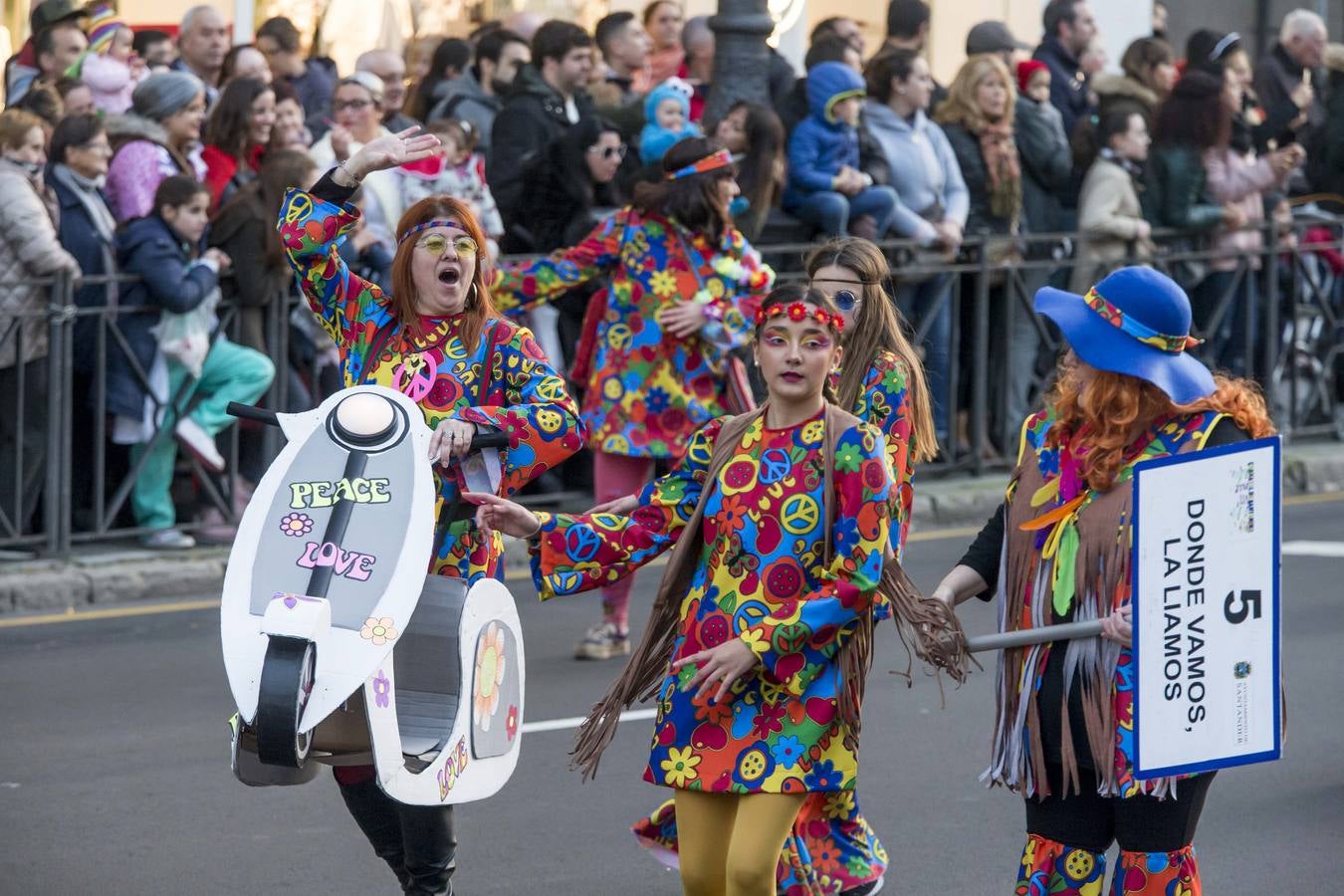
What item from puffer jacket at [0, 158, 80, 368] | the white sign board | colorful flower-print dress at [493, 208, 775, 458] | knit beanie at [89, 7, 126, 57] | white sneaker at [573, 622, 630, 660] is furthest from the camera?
knit beanie at [89, 7, 126, 57]

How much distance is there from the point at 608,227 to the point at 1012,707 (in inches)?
169

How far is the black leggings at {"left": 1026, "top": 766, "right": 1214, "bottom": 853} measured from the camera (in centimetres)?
470

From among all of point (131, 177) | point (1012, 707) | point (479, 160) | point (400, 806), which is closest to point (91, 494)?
point (131, 177)

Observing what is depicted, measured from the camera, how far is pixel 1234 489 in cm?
462

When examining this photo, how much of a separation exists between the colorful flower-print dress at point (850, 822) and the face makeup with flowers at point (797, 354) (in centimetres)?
93

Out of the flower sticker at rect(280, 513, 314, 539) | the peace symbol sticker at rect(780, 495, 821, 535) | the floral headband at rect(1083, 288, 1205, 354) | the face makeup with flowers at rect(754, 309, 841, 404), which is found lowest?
the flower sticker at rect(280, 513, 314, 539)

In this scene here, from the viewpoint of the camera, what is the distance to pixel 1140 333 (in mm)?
4840

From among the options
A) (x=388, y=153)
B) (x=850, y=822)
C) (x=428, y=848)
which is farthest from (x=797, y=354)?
(x=850, y=822)

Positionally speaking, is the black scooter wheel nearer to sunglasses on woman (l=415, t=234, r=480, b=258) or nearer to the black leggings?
sunglasses on woman (l=415, t=234, r=480, b=258)

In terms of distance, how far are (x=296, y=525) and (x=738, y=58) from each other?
817 cm

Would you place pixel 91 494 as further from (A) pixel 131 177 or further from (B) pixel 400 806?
(B) pixel 400 806

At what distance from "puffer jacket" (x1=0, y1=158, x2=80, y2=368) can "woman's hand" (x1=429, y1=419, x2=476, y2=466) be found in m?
5.15

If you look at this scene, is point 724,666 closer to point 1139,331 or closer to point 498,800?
point 1139,331

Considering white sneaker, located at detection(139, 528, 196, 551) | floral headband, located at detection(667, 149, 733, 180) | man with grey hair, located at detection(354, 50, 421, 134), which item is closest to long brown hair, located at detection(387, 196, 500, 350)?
floral headband, located at detection(667, 149, 733, 180)
